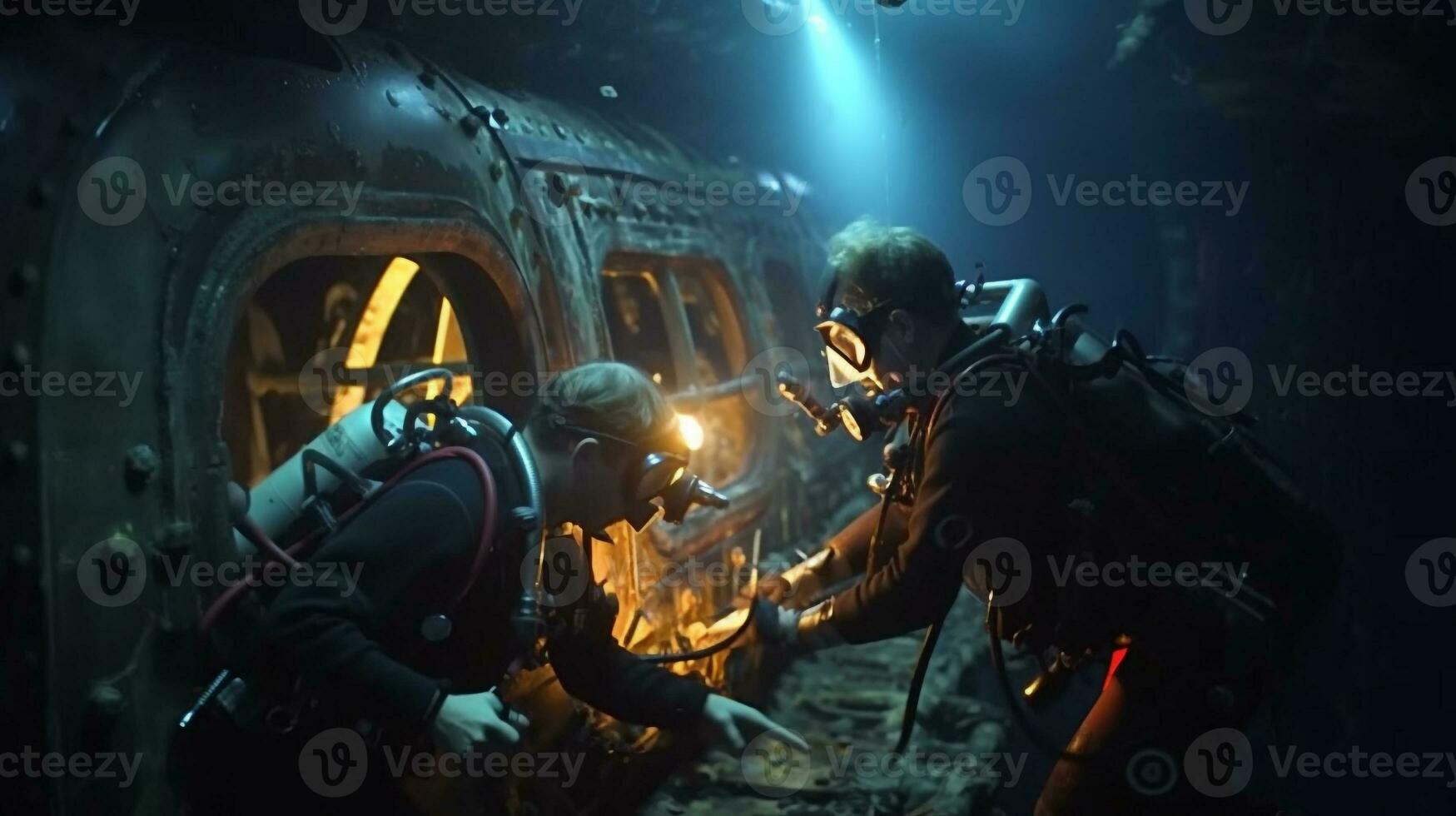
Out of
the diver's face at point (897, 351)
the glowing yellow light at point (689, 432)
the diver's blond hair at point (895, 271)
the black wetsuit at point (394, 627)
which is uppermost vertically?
the diver's blond hair at point (895, 271)

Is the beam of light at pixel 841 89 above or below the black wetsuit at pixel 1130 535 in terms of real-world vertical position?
above

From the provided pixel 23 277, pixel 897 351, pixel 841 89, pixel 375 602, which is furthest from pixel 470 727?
pixel 841 89

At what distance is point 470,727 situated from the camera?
79.0 inches

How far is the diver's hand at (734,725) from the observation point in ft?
7.93

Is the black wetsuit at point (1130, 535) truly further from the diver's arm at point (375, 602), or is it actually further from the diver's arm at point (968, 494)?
the diver's arm at point (375, 602)

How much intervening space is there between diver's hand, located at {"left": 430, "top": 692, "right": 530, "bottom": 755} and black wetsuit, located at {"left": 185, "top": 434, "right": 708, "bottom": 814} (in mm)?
34

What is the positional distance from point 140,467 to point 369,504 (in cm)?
49

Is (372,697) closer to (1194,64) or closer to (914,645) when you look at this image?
(914,645)

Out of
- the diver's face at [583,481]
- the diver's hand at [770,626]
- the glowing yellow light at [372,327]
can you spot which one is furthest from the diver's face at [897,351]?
the glowing yellow light at [372,327]

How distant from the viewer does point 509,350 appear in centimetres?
349

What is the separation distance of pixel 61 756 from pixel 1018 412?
2.44 metres

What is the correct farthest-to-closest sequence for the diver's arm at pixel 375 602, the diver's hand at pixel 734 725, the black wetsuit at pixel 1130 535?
the black wetsuit at pixel 1130 535, the diver's hand at pixel 734 725, the diver's arm at pixel 375 602

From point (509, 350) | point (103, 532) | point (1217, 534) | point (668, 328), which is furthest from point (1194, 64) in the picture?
point (103, 532)

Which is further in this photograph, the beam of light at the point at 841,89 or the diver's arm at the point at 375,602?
the beam of light at the point at 841,89
